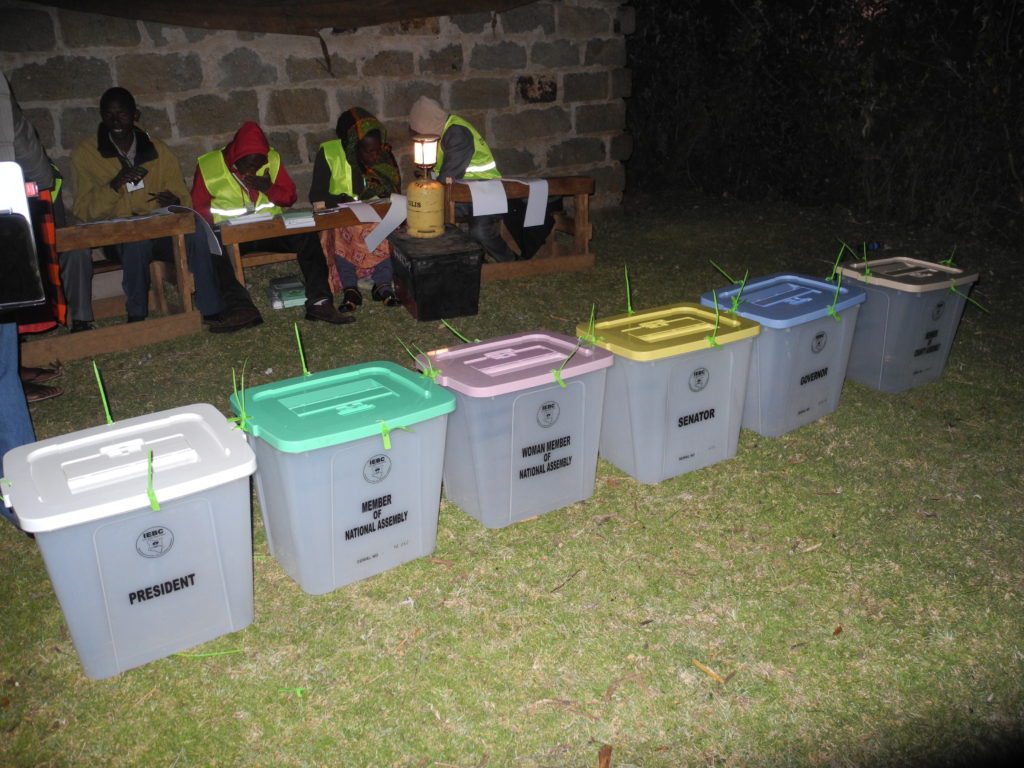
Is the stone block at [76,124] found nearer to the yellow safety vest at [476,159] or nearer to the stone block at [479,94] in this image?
the yellow safety vest at [476,159]

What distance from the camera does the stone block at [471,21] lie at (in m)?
6.90

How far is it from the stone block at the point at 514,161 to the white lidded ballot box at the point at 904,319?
416cm

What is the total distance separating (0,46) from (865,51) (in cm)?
782

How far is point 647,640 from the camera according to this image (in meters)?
2.47

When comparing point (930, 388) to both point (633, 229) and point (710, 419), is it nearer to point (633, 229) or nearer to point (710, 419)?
point (710, 419)

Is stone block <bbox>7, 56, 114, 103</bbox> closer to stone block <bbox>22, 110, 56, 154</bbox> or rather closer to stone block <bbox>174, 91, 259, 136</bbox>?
stone block <bbox>22, 110, 56, 154</bbox>

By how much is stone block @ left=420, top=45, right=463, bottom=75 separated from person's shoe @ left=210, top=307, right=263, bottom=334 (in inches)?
120

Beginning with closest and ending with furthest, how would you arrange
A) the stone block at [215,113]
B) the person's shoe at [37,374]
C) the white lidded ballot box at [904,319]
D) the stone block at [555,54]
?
the white lidded ballot box at [904,319]
the person's shoe at [37,374]
the stone block at [215,113]
the stone block at [555,54]

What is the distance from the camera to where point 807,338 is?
3529 millimetres

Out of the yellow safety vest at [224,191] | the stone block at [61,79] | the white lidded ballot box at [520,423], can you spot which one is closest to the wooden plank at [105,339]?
the yellow safety vest at [224,191]

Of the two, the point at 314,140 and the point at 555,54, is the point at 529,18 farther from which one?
the point at 314,140

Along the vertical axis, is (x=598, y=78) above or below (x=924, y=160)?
above

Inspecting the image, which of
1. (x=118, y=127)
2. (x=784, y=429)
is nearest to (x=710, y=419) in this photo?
(x=784, y=429)

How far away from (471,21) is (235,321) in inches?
146
